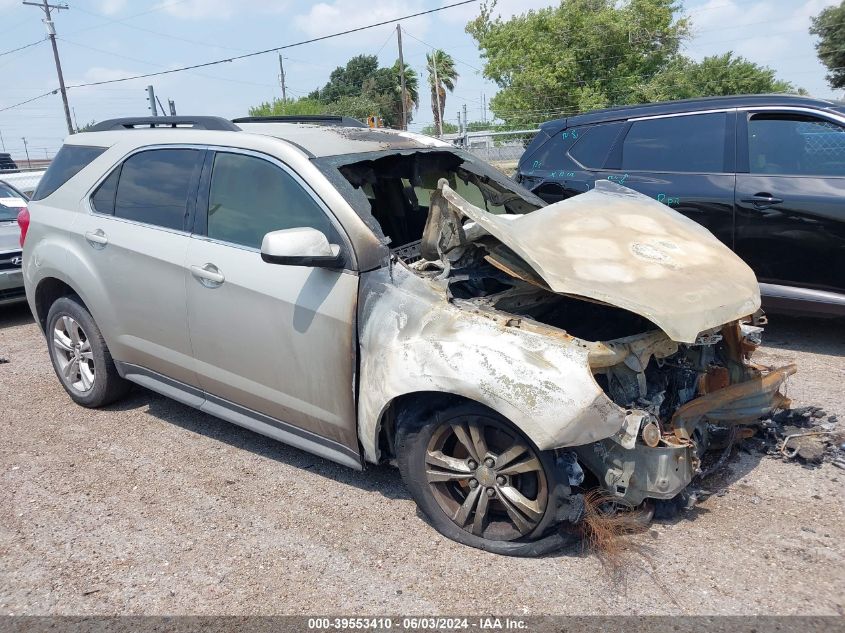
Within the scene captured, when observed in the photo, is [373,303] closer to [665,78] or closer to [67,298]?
[67,298]

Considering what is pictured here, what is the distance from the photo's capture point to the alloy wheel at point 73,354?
4461 millimetres

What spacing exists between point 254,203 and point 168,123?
1.30 meters

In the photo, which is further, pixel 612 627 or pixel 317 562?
pixel 317 562

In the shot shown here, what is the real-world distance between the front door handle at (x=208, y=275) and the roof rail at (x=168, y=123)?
82 cm

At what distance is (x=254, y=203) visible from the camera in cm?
339

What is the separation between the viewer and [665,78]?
32438 millimetres

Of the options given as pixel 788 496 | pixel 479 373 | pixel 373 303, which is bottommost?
pixel 788 496

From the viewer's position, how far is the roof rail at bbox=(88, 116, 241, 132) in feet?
12.6

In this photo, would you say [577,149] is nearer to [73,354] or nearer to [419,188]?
[419,188]

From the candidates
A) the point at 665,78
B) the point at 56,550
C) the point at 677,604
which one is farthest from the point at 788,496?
the point at 665,78

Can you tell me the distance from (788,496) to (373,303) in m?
2.24

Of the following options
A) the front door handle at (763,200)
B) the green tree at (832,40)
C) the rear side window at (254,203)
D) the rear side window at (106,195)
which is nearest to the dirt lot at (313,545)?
the rear side window at (254,203)

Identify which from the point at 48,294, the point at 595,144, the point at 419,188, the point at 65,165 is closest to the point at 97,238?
the point at 65,165

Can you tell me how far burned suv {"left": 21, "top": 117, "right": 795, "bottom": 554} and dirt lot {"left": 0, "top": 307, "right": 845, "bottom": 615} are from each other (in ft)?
0.90
